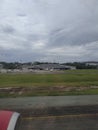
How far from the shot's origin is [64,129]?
11.9m

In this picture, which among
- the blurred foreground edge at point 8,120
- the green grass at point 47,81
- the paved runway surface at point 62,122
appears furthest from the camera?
the green grass at point 47,81

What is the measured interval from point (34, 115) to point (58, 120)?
5.65ft

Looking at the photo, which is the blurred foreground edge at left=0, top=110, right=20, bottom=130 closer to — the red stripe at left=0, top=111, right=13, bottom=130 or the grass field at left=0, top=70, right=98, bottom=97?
the red stripe at left=0, top=111, right=13, bottom=130

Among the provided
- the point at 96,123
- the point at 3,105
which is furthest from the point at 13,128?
the point at 3,105

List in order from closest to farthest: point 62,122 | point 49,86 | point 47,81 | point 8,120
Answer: point 8,120
point 62,122
point 49,86
point 47,81

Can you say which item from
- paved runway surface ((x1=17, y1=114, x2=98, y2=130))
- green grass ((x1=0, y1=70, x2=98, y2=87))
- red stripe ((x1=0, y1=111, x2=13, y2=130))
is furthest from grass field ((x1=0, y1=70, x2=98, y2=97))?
red stripe ((x1=0, y1=111, x2=13, y2=130))

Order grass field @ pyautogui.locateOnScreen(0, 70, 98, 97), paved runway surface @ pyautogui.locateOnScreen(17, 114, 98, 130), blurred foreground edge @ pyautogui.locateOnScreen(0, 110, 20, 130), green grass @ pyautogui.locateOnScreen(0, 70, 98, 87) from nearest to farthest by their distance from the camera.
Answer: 1. blurred foreground edge @ pyautogui.locateOnScreen(0, 110, 20, 130)
2. paved runway surface @ pyautogui.locateOnScreen(17, 114, 98, 130)
3. grass field @ pyautogui.locateOnScreen(0, 70, 98, 97)
4. green grass @ pyautogui.locateOnScreen(0, 70, 98, 87)

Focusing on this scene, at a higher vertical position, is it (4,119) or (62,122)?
(4,119)

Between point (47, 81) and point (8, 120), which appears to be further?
point (47, 81)

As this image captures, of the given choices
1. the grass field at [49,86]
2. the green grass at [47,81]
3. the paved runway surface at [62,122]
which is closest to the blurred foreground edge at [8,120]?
the paved runway surface at [62,122]

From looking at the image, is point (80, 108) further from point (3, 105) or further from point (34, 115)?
point (3, 105)

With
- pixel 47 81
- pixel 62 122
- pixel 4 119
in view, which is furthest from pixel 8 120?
pixel 47 81

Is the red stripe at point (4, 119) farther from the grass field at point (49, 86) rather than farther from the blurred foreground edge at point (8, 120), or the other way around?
the grass field at point (49, 86)

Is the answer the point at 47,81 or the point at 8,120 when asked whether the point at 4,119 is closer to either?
the point at 8,120
